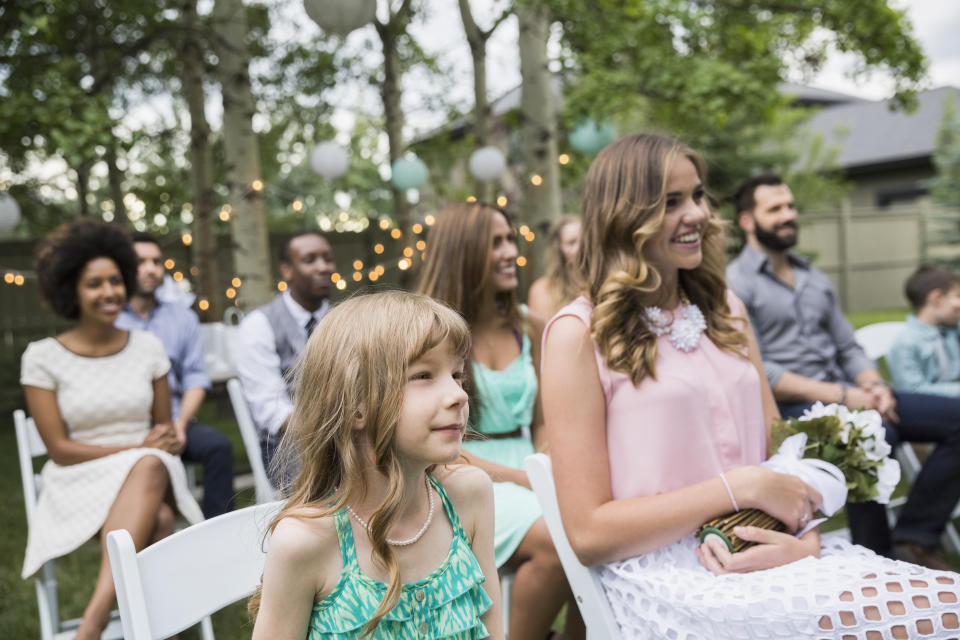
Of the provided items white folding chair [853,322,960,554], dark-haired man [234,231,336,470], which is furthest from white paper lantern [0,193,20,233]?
white folding chair [853,322,960,554]

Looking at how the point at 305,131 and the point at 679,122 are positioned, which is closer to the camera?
the point at 679,122

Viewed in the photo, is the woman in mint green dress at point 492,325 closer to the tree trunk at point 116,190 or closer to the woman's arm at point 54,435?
the woman's arm at point 54,435

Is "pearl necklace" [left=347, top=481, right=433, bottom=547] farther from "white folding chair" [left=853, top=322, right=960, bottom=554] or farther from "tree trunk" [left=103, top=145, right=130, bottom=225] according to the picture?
"tree trunk" [left=103, top=145, right=130, bottom=225]

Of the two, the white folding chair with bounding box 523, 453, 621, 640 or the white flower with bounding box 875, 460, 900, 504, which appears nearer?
the white folding chair with bounding box 523, 453, 621, 640

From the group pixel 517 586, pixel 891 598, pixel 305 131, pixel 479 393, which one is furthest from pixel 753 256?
pixel 305 131

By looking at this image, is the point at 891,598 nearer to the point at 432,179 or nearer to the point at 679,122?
the point at 679,122

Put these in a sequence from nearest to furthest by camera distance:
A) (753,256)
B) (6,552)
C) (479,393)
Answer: (479,393) < (753,256) < (6,552)

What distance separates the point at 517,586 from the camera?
233 cm

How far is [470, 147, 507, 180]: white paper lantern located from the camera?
8.34 m

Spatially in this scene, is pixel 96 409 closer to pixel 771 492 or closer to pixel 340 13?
pixel 771 492

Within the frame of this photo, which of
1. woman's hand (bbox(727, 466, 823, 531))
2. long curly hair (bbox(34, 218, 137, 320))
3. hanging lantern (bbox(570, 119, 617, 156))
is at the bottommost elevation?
woman's hand (bbox(727, 466, 823, 531))

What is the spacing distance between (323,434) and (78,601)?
293 cm

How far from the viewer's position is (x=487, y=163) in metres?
8.34

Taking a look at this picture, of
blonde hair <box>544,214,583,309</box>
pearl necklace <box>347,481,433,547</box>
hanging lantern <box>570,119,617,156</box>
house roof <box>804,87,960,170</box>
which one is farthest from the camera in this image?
house roof <box>804,87,960,170</box>
